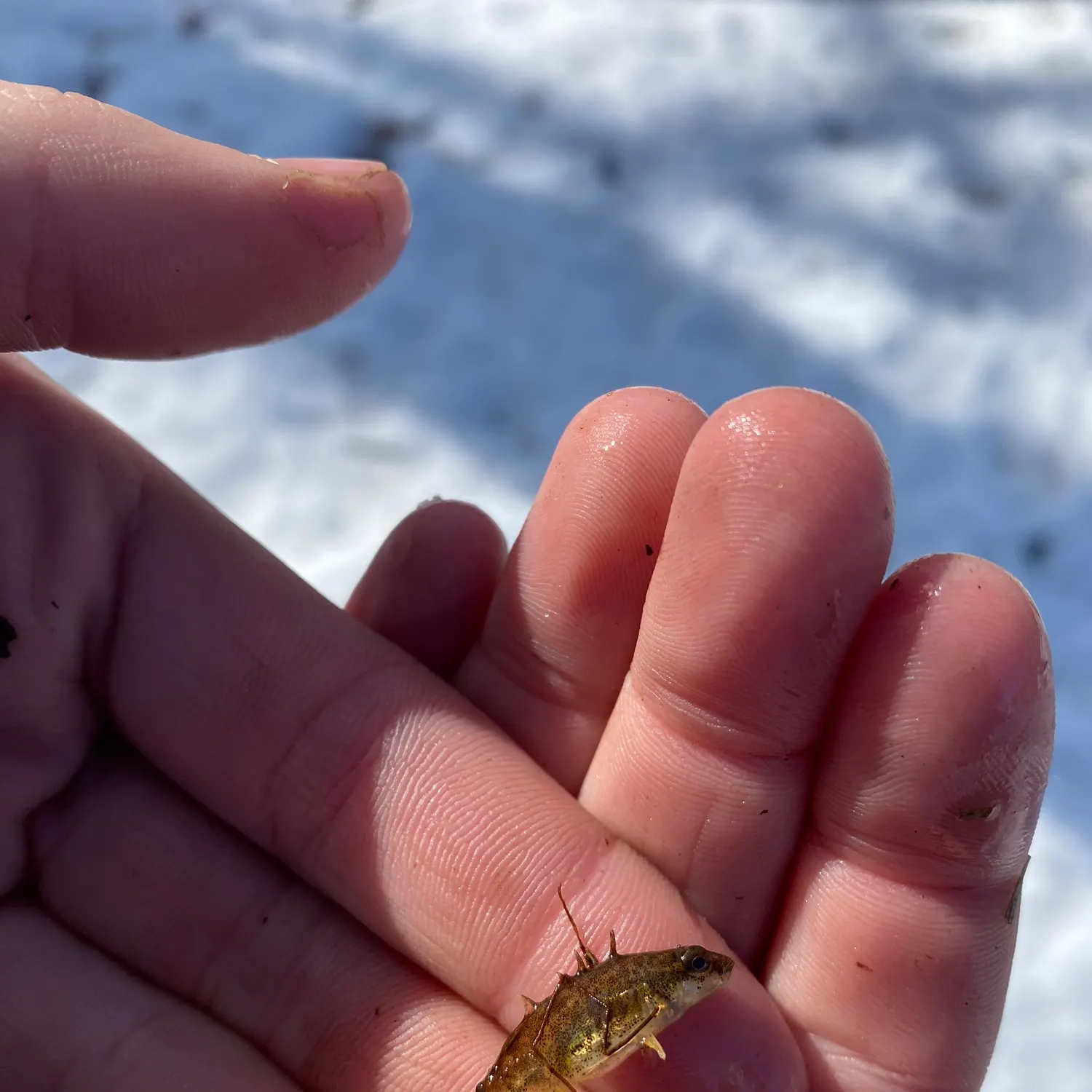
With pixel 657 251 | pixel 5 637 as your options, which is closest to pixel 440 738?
pixel 5 637

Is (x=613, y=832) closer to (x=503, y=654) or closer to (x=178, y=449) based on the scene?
(x=503, y=654)

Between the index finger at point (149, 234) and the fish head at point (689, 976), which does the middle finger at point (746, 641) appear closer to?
the fish head at point (689, 976)

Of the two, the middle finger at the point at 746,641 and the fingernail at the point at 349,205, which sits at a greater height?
the fingernail at the point at 349,205

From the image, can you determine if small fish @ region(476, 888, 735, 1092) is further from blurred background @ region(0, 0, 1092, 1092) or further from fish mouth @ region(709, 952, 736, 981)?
blurred background @ region(0, 0, 1092, 1092)

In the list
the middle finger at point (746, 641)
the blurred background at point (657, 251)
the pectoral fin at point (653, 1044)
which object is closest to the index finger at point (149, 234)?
the middle finger at point (746, 641)

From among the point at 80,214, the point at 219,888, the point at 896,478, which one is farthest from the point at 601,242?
the point at 219,888

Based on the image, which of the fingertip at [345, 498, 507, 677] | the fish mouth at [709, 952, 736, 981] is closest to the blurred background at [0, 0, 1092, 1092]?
the fingertip at [345, 498, 507, 677]

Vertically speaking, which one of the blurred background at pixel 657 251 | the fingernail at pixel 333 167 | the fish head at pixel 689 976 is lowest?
the fish head at pixel 689 976
